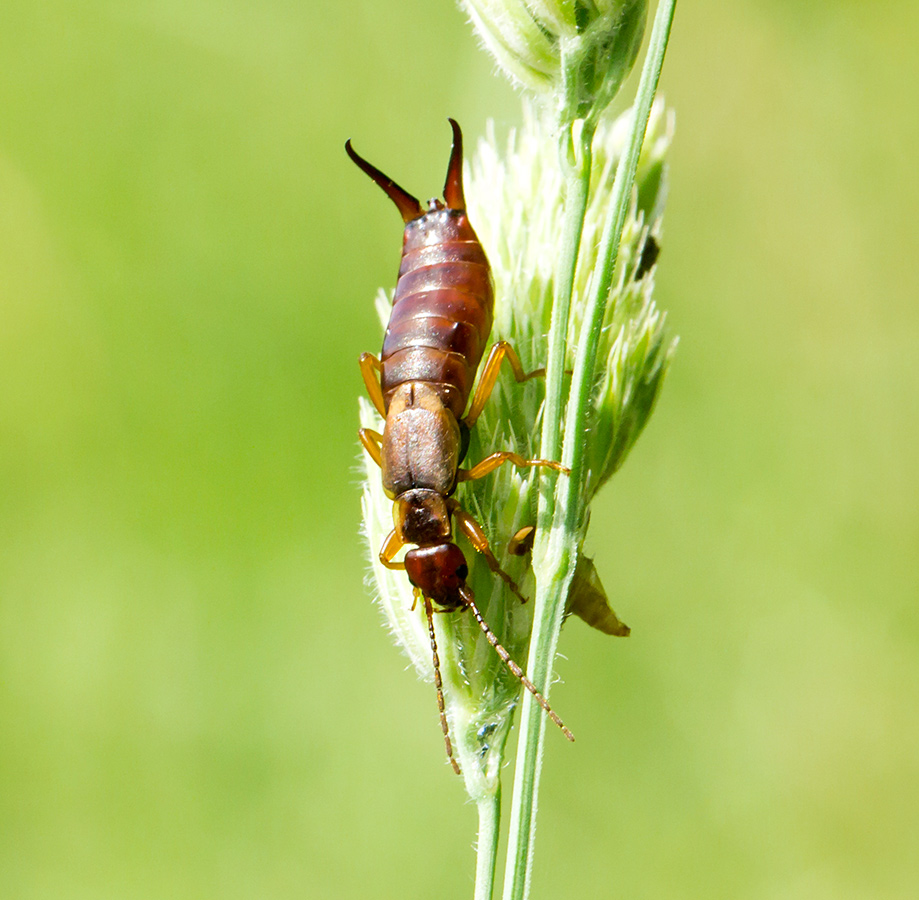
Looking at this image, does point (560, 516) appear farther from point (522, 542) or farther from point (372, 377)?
point (372, 377)

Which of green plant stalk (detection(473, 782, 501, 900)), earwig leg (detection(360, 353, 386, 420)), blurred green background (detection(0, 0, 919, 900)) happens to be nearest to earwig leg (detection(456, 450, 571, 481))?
earwig leg (detection(360, 353, 386, 420))

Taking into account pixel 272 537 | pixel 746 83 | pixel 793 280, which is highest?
pixel 746 83

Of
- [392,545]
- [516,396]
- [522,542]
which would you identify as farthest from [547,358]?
[392,545]

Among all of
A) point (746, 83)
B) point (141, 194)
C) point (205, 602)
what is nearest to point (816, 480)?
point (746, 83)

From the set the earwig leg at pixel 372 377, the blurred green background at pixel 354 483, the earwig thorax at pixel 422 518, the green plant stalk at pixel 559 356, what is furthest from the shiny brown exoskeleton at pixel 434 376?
the blurred green background at pixel 354 483

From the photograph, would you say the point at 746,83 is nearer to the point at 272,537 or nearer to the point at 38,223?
the point at 272,537

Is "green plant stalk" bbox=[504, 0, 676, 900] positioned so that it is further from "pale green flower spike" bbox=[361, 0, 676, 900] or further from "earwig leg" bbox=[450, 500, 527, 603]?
"earwig leg" bbox=[450, 500, 527, 603]
